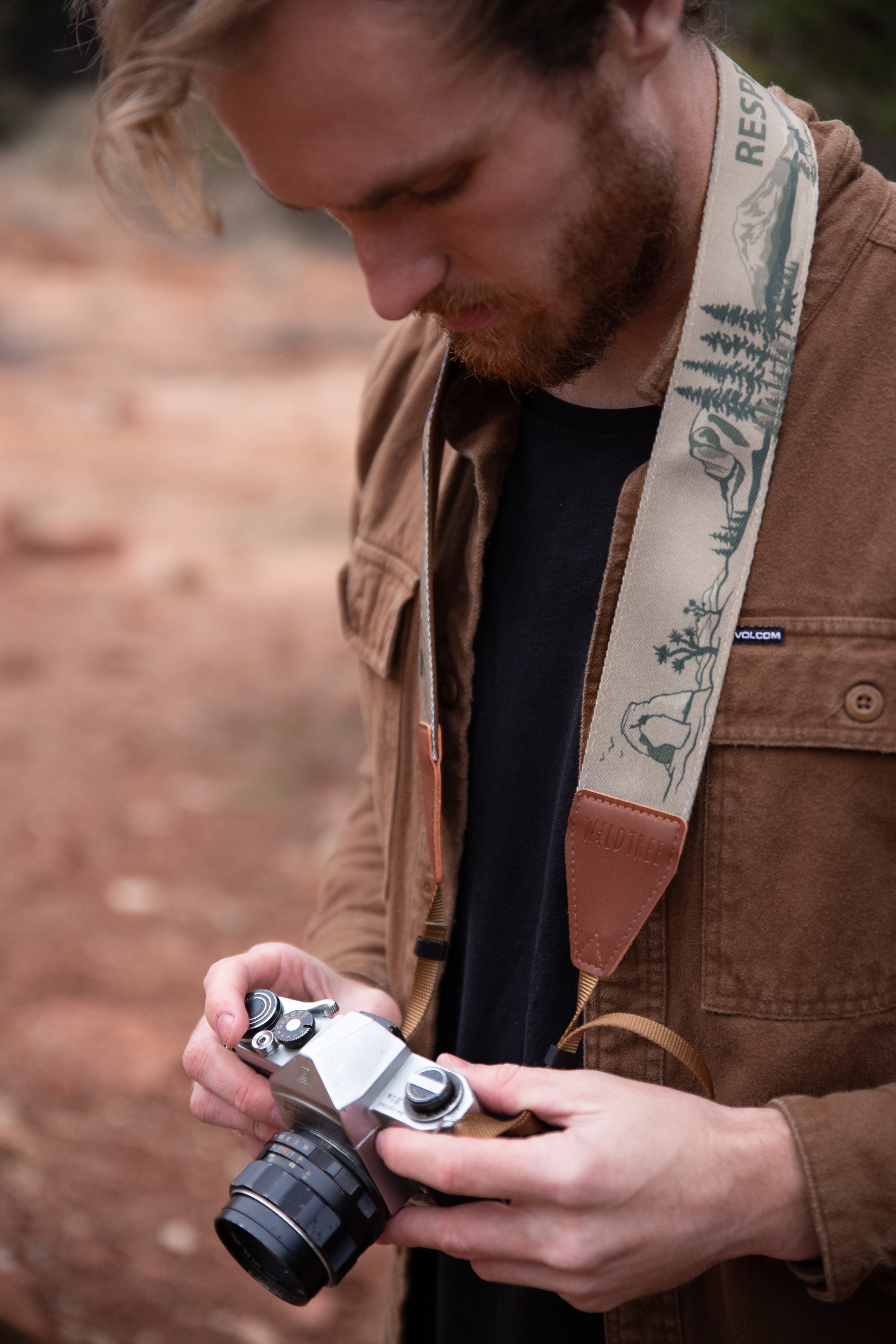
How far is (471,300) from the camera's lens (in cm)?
129

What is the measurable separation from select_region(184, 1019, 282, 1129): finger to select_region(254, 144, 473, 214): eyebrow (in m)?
0.93

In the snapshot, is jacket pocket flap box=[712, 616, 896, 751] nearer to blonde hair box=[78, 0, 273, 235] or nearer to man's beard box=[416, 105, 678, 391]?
man's beard box=[416, 105, 678, 391]

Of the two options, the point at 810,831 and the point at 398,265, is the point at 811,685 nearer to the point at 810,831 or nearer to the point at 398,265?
the point at 810,831

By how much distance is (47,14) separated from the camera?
1627 cm

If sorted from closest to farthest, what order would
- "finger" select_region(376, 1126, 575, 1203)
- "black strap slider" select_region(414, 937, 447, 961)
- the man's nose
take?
"finger" select_region(376, 1126, 575, 1203) < the man's nose < "black strap slider" select_region(414, 937, 447, 961)

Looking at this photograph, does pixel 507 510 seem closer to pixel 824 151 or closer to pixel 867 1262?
pixel 824 151

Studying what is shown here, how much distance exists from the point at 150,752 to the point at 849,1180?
4.36 m

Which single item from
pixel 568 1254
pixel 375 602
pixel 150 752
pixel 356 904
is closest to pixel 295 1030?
pixel 568 1254

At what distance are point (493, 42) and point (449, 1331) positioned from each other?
5.01ft

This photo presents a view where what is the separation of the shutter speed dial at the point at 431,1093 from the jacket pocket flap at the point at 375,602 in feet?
2.04

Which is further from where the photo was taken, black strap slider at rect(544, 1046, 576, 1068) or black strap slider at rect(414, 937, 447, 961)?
black strap slider at rect(414, 937, 447, 961)

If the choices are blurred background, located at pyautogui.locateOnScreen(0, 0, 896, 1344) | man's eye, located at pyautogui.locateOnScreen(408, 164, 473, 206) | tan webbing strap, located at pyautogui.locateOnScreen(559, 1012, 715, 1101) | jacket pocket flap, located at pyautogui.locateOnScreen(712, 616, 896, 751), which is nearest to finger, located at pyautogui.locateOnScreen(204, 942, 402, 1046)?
tan webbing strap, located at pyautogui.locateOnScreen(559, 1012, 715, 1101)

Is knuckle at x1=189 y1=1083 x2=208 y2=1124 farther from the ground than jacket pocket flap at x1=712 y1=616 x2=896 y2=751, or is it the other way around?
jacket pocket flap at x1=712 y1=616 x2=896 y2=751

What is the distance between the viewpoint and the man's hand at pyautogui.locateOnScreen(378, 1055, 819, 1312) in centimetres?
104
